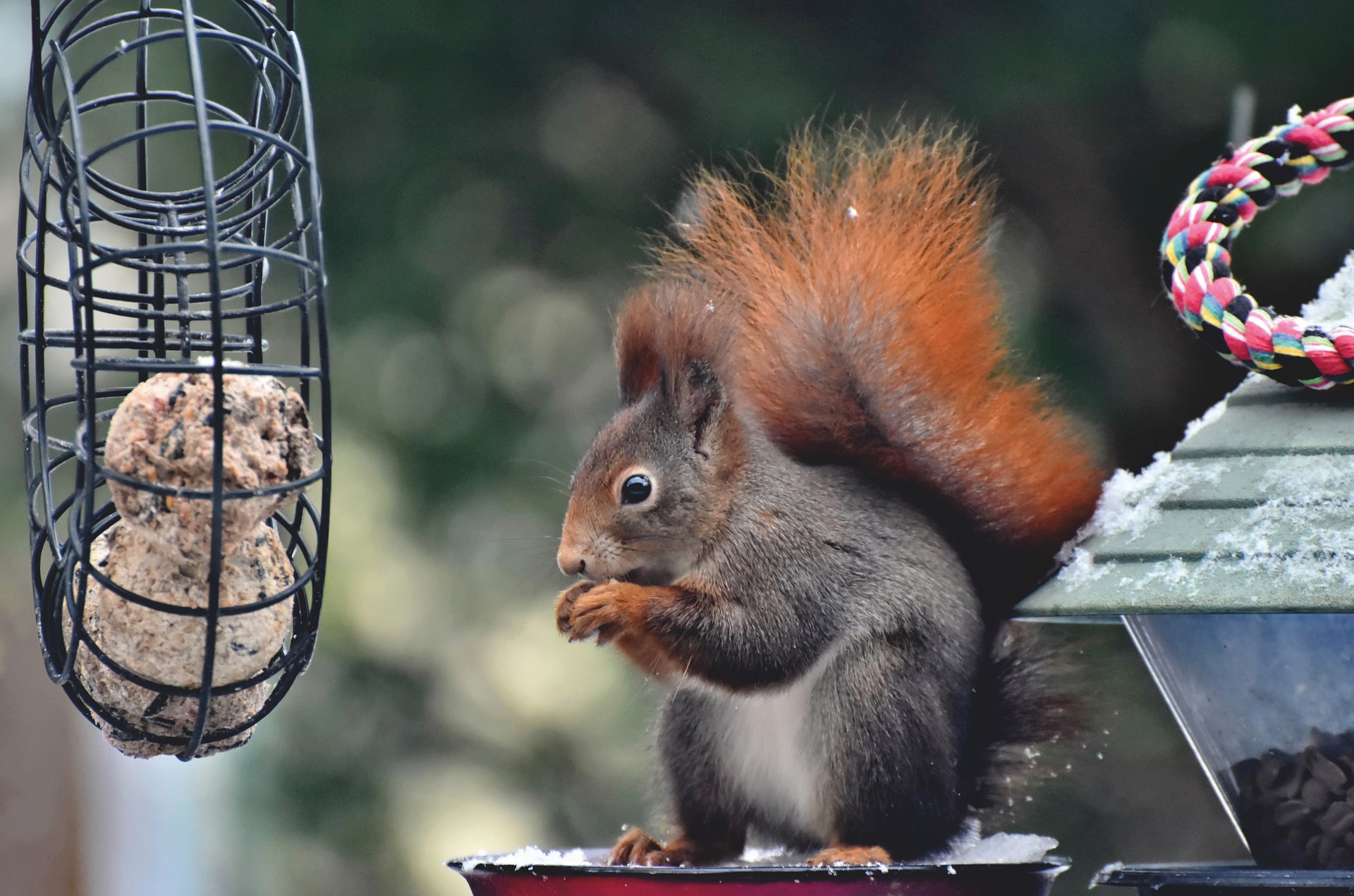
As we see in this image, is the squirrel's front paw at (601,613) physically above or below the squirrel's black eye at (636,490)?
below

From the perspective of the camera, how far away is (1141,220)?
1803mm

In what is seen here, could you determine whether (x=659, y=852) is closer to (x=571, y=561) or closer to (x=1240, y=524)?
(x=571, y=561)

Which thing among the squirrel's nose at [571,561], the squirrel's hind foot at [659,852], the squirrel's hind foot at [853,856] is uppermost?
the squirrel's nose at [571,561]

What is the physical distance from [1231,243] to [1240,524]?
0.81 feet

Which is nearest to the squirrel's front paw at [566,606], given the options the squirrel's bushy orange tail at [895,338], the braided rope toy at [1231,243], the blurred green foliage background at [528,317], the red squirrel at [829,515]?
the red squirrel at [829,515]

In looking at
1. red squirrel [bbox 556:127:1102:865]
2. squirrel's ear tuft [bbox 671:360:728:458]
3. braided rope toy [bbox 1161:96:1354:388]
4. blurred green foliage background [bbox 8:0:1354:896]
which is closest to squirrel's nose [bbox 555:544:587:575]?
red squirrel [bbox 556:127:1102:865]

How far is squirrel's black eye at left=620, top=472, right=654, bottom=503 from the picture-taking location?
1.03m

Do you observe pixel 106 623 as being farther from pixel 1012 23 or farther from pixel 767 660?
pixel 1012 23

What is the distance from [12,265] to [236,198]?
4.44 feet

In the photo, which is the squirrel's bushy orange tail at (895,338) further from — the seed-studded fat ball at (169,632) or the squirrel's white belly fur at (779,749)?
the seed-studded fat ball at (169,632)

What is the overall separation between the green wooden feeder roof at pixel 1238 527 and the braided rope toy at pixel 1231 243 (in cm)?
4

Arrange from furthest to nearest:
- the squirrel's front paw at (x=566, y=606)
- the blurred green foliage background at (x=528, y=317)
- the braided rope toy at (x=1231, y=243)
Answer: the blurred green foliage background at (x=528, y=317) < the squirrel's front paw at (x=566, y=606) < the braided rope toy at (x=1231, y=243)

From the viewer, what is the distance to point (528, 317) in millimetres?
2012

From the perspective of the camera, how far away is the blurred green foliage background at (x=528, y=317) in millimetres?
1803
